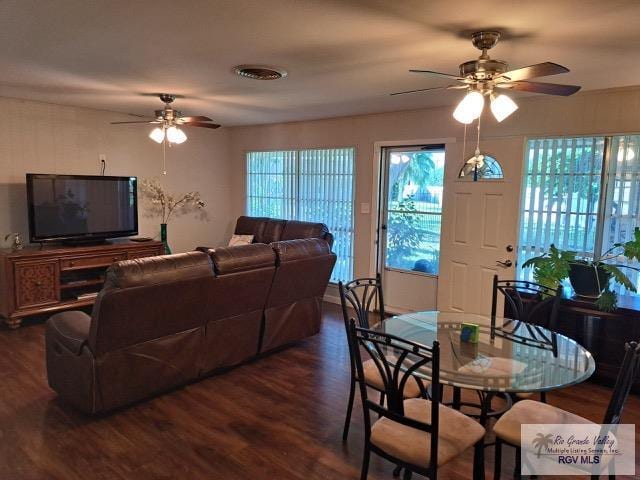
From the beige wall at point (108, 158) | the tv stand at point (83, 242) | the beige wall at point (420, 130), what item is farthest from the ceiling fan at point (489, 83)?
the beige wall at point (108, 158)

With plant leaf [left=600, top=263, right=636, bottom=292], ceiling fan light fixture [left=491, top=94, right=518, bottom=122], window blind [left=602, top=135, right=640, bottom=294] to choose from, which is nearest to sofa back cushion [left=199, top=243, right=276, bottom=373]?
ceiling fan light fixture [left=491, top=94, right=518, bottom=122]

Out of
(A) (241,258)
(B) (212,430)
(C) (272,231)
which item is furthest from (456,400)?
(C) (272,231)

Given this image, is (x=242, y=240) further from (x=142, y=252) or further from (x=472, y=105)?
(x=472, y=105)

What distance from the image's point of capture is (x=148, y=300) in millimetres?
2795

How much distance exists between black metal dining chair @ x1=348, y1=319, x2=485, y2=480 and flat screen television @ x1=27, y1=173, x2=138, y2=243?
4173 mm

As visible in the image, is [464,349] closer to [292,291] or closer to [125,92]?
[292,291]

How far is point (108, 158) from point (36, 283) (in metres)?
1.82

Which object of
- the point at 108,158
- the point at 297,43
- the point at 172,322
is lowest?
the point at 172,322

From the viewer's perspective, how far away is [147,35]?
2.66 meters

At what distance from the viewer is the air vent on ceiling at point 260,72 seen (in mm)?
3342

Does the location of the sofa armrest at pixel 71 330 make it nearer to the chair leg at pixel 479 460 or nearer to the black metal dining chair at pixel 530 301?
the chair leg at pixel 479 460

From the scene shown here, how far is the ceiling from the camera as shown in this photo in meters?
2.22

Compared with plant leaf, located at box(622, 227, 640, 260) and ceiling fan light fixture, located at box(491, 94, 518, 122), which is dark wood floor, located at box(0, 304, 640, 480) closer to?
plant leaf, located at box(622, 227, 640, 260)

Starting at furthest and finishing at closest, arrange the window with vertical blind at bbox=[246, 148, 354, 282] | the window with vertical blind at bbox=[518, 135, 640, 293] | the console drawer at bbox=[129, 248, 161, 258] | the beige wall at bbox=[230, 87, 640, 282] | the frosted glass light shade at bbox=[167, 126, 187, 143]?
1. the window with vertical blind at bbox=[246, 148, 354, 282]
2. the console drawer at bbox=[129, 248, 161, 258]
3. the frosted glass light shade at bbox=[167, 126, 187, 143]
4. the window with vertical blind at bbox=[518, 135, 640, 293]
5. the beige wall at bbox=[230, 87, 640, 282]
